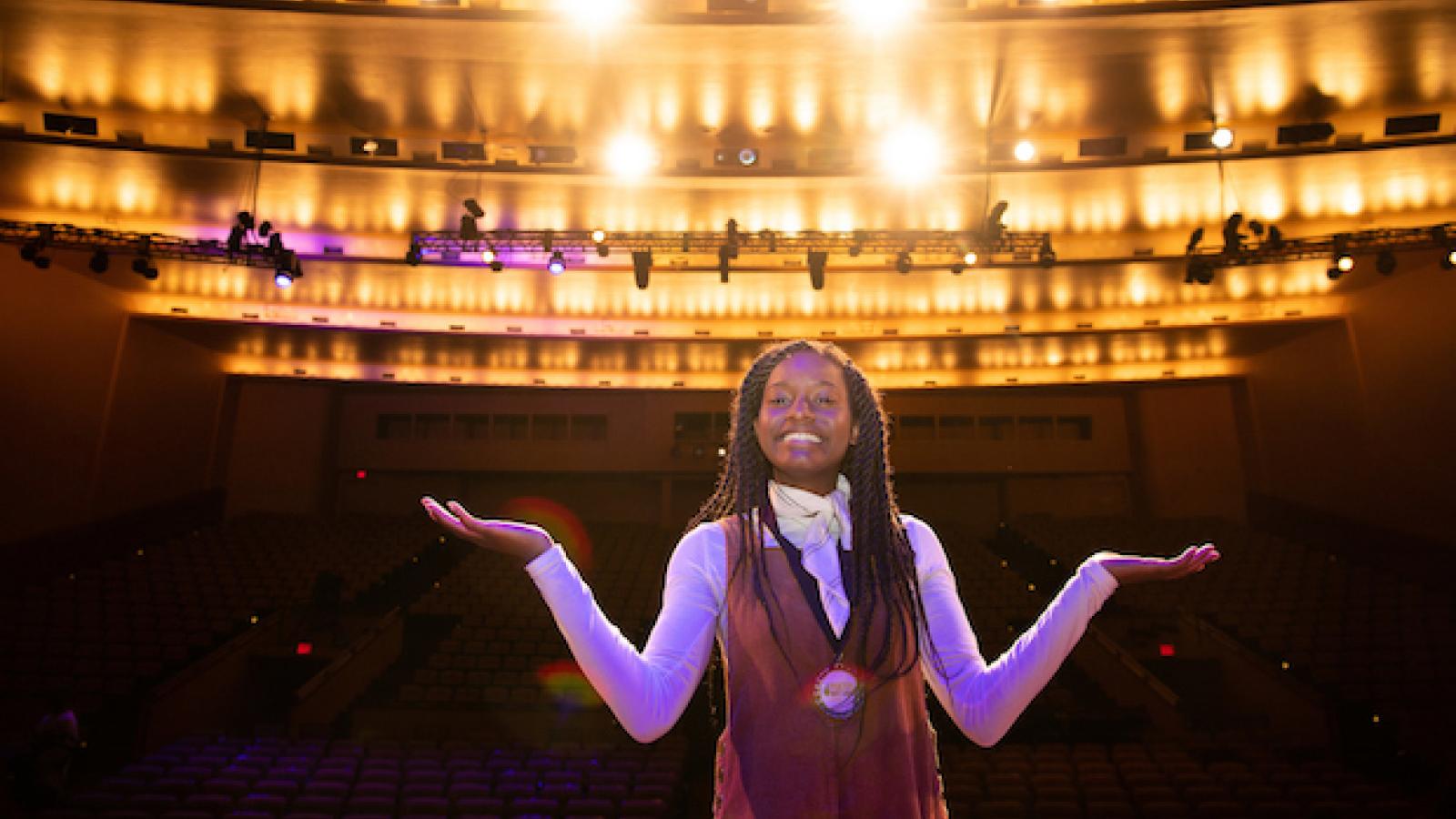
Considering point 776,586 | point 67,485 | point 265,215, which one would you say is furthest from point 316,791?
point 67,485

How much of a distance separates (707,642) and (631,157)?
899cm

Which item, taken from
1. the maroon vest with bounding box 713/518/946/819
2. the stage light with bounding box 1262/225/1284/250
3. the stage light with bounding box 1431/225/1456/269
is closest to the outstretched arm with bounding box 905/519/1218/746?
the maroon vest with bounding box 713/518/946/819

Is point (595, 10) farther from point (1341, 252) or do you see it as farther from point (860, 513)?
point (1341, 252)

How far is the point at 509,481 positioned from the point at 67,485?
30.0 feet

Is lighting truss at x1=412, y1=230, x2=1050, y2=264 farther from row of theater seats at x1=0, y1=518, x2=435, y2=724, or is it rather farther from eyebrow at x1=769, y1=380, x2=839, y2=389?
eyebrow at x1=769, y1=380, x2=839, y2=389

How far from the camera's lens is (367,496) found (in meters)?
19.1

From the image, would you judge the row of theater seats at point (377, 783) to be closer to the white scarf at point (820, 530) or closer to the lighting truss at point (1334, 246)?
the white scarf at point (820, 530)

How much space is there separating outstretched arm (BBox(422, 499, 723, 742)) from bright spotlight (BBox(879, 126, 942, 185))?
29.1 ft

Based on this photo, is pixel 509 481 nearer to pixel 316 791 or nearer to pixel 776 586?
pixel 316 791

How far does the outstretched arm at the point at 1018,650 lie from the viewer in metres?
1.22

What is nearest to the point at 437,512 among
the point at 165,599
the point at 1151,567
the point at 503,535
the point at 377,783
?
the point at 503,535

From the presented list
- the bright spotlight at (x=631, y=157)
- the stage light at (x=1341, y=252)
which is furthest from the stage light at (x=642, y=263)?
the stage light at (x=1341, y=252)

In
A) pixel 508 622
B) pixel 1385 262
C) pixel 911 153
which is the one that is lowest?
pixel 508 622

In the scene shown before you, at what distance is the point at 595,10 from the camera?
6.91 metres
